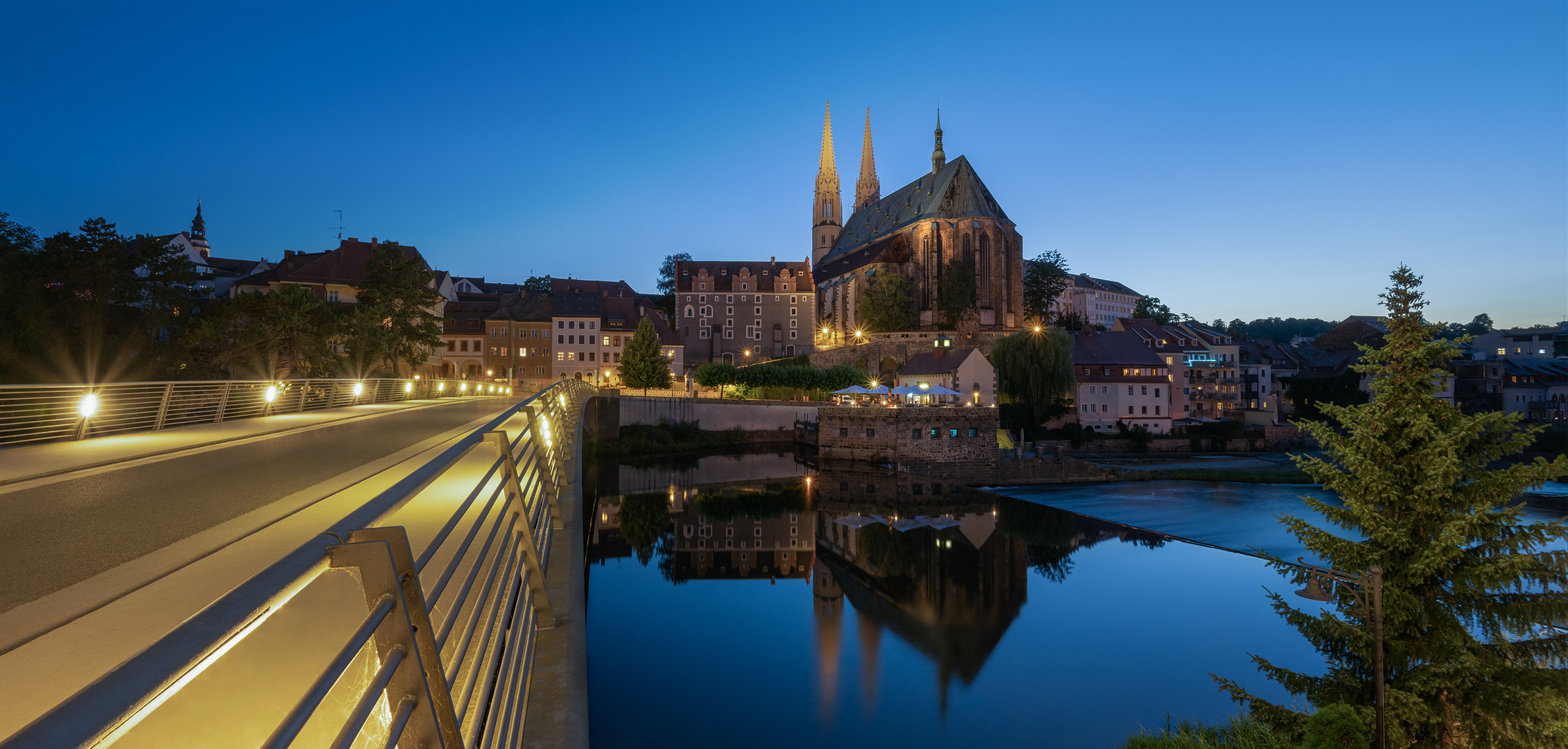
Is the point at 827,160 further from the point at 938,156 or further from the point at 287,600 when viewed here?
the point at 287,600

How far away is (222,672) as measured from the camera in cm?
252

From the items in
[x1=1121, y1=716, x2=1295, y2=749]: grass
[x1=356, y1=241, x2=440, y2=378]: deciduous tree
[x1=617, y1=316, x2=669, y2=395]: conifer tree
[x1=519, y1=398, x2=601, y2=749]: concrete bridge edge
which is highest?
[x1=356, y1=241, x2=440, y2=378]: deciduous tree

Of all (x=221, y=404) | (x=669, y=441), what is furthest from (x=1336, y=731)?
(x=669, y=441)

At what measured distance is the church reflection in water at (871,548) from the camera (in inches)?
813

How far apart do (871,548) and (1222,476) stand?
26623 mm

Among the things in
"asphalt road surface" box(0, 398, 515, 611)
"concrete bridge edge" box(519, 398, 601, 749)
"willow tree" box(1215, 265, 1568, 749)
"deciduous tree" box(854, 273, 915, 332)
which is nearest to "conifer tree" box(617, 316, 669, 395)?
"deciduous tree" box(854, 273, 915, 332)

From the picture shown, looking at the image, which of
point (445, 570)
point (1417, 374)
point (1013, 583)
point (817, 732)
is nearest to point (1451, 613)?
point (1417, 374)

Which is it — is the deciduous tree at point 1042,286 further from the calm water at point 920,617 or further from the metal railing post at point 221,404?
the metal railing post at point 221,404

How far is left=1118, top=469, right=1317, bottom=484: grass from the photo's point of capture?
141ft

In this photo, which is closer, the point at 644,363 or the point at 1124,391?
the point at 644,363

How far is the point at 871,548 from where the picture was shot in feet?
95.6

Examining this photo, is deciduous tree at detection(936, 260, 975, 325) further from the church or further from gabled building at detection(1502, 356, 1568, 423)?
gabled building at detection(1502, 356, 1568, 423)

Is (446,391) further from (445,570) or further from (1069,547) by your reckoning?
(445,570)

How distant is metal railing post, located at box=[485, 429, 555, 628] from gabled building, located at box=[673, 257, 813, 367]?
76.2 meters
